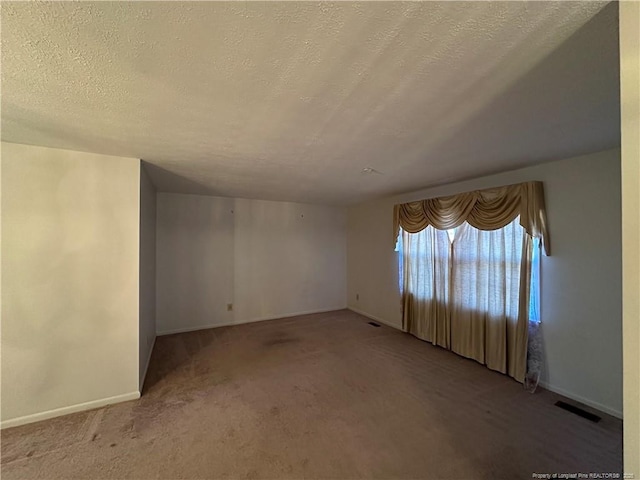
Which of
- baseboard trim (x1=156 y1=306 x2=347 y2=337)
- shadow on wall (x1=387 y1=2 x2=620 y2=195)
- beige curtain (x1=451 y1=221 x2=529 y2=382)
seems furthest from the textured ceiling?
baseboard trim (x1=156 y1=306 x2=347 y2=337)

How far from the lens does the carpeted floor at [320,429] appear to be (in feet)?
5.39

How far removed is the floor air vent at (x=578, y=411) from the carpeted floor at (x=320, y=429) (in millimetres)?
50

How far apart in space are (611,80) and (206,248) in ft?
15.2

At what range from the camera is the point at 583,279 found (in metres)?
2.33

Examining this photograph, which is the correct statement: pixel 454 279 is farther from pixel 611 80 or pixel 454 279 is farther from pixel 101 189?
pixel 101 189

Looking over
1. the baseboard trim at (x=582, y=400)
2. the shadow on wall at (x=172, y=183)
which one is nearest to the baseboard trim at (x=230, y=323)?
the shadow on wall at (x=172, y=183)

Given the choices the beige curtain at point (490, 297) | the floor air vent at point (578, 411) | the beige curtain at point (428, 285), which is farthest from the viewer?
the beige curtain at point (428, 285)

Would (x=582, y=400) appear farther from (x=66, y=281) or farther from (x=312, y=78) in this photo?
(x=66, y=281)

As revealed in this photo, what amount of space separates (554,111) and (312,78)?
57.7 inches

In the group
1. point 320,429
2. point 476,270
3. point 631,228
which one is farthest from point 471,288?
point 631,228

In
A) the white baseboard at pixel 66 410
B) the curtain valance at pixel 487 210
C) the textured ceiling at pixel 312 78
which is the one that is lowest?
the white baseboard at pixel 66 410

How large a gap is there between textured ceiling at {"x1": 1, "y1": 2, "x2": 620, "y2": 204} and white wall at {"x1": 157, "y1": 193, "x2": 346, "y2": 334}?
7.01ft

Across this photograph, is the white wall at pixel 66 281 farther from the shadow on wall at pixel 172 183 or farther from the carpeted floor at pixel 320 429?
the shadow on wall at pixel 172 183

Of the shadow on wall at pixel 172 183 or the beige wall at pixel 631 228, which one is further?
the shadow on wall at pixel 172 183
